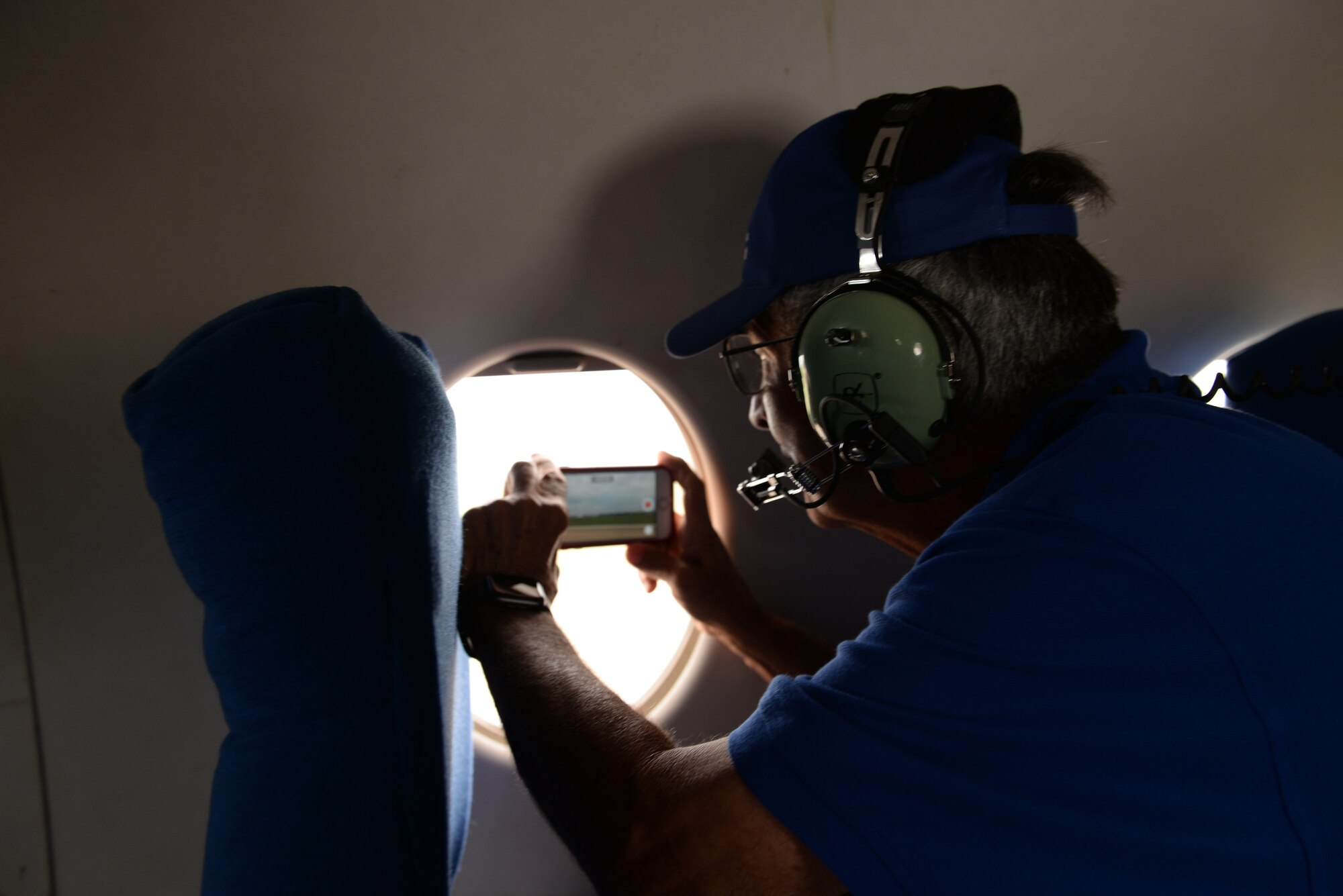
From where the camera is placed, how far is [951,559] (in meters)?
0.70

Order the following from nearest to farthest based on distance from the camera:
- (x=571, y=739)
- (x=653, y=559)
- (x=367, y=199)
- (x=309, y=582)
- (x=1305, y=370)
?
(x=309, y=582), (x=571, y=739), (x=367, y=199), (x=653, y=559), (x=1305, y=370)

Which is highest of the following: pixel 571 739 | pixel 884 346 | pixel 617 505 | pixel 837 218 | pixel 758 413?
pixel 837 218

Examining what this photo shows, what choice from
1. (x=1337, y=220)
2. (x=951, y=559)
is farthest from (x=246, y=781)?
(x=1337, y=220)

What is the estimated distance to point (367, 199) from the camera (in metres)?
0.88

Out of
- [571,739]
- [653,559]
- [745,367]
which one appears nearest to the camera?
[571,739]

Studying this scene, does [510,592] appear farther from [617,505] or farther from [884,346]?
[884,346]

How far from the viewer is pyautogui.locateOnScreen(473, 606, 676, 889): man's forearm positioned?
0.73 m

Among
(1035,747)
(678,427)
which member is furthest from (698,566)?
(1035,747)

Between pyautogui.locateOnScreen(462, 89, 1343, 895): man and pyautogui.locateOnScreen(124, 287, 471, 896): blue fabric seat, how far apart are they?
213 millimetres

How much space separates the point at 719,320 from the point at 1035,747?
1.75ft

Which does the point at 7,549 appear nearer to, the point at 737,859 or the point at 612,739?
the point at 612,739

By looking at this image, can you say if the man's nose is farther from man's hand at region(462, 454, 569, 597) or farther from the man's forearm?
the man's forearm

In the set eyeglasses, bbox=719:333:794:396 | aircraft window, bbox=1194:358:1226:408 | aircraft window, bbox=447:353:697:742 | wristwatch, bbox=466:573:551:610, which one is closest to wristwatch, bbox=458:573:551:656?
wristwatch, bbox=466:573:551:610

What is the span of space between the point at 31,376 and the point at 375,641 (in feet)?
1.68
